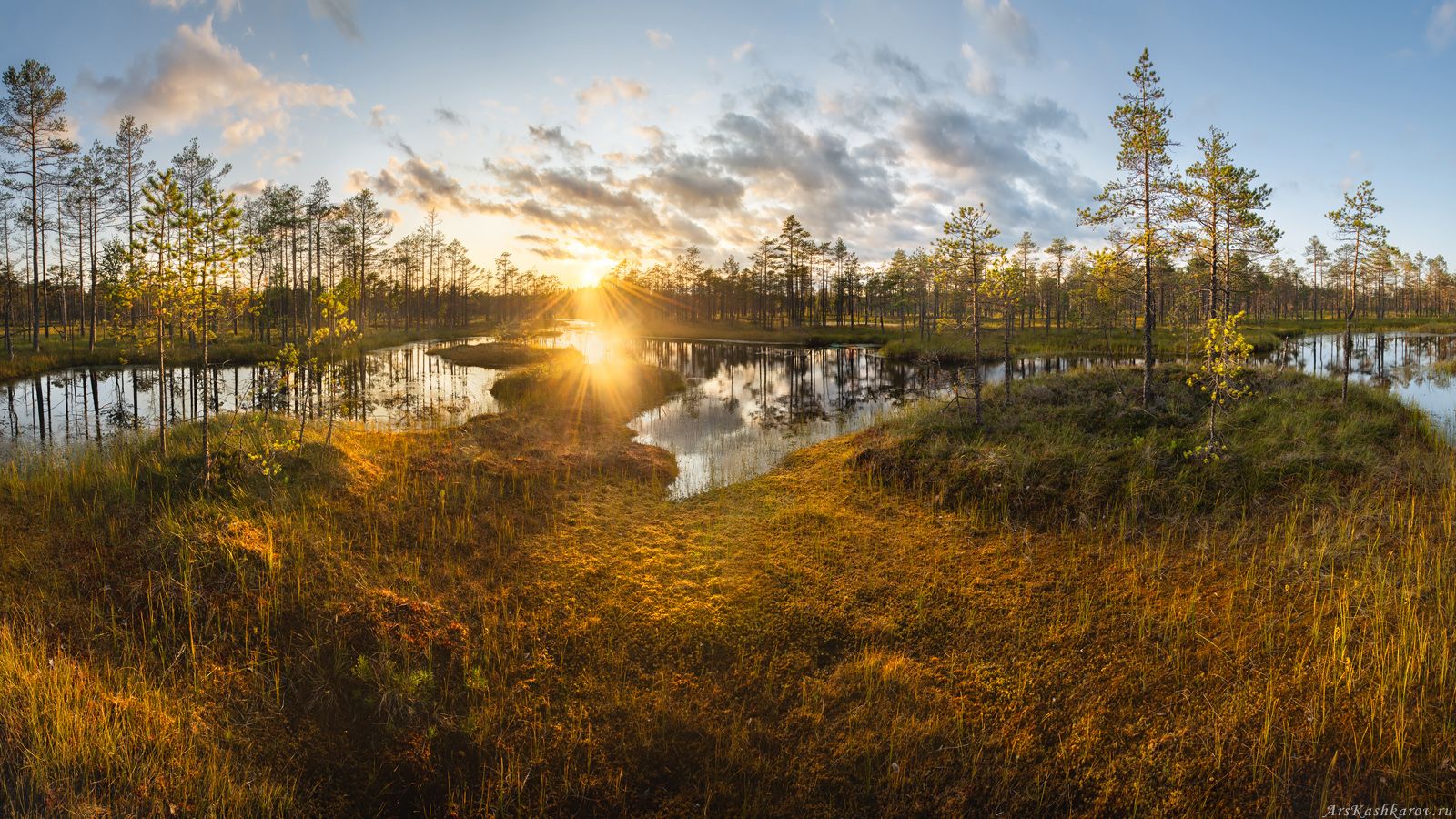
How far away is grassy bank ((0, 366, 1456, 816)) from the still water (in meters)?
3.67

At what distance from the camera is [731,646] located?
6.21 meters

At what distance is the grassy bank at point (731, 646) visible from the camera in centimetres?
430

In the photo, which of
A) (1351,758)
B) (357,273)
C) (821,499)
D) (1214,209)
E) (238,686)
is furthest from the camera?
(357,273)

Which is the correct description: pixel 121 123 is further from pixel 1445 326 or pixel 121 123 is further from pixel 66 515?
pixel 1445 326

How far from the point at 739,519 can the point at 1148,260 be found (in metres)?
14.1

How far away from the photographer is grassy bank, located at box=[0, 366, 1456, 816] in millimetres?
4297

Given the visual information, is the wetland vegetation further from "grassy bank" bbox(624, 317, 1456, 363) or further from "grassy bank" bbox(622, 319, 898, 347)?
"grassy bank" bbox(622, 319, 898, 347)

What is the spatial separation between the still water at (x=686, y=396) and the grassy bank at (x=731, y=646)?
3.67 meters

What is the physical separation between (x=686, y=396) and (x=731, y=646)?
21.8 metres

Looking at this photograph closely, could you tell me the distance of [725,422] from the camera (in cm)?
2145

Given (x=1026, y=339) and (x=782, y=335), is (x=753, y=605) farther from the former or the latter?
(x=782, y=335)

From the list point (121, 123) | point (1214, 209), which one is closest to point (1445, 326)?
point (1214, 209)

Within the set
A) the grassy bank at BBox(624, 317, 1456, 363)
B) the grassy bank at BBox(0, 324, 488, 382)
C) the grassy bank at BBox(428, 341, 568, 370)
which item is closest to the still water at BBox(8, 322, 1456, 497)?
the grassy bank at BBox(0, 324, 488, 382)

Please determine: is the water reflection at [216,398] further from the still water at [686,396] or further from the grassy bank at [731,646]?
the grassy bank at [731,646]
